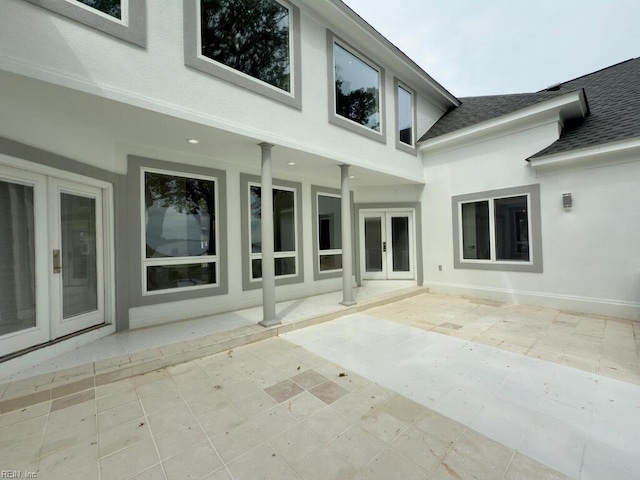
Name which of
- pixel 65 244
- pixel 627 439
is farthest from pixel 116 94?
pixel 627 439

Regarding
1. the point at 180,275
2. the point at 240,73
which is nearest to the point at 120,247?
the point at 180,275

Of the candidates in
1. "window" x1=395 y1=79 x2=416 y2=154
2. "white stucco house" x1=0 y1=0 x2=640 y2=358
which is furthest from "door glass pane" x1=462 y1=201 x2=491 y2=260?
"window" x1=395 y1=79 x2=416 y2=154

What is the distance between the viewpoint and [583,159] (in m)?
5.10

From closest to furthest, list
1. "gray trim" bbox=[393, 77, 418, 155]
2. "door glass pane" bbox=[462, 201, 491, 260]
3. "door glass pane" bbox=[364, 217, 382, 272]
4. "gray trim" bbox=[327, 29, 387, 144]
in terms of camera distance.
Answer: "gray trim" bbox=[327, 29, 387, 144], "door glass pane" bbox=[462, 201, 491, 260], "gray trim" bbox=[393, 77, 418, 155], "door glass pane" bbox=[364, 217, 382, 272]

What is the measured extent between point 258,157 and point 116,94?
248 centimetres

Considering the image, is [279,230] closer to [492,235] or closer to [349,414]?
[349,414]

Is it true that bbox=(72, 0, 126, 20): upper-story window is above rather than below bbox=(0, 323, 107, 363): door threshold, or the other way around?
above

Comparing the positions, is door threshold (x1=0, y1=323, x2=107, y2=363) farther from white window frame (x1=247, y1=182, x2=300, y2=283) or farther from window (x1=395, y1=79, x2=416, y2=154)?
window (x1=395, y1=79, x2=416, y2=154)

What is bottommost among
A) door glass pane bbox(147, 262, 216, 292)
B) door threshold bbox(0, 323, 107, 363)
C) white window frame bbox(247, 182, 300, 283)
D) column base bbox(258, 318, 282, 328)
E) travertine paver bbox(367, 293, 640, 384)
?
travertine paver bbox(367, 293, 640, 384)

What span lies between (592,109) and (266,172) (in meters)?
7.75

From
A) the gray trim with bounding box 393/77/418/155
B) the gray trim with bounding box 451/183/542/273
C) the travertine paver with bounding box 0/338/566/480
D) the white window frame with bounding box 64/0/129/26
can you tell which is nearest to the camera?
the travertine paver with bounding box 0/338/566/480

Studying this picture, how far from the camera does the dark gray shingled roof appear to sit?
16.8ft

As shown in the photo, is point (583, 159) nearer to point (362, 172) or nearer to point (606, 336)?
point (606, 336)

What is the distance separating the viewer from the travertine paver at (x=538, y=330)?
3.31 meters
